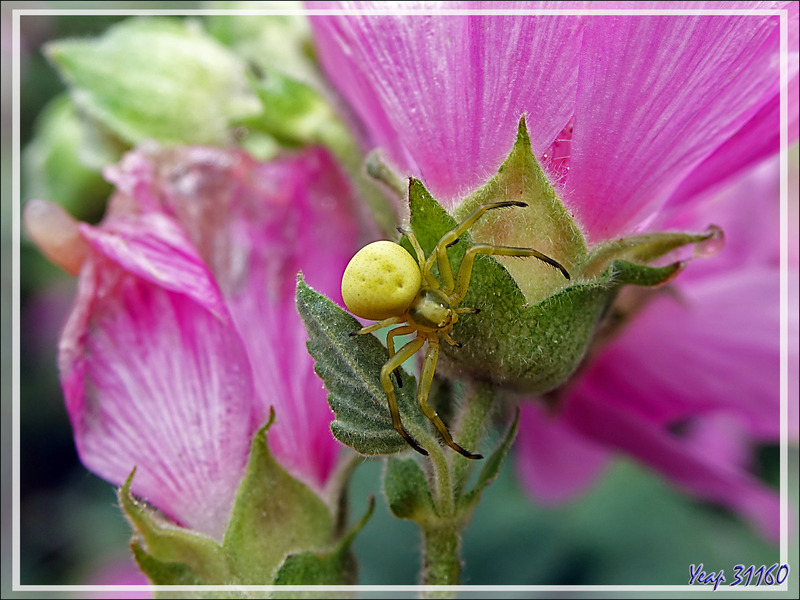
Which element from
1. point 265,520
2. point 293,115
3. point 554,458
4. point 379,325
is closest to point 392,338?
point 379,325

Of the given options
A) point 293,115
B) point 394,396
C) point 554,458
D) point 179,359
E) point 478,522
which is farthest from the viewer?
point 478,522

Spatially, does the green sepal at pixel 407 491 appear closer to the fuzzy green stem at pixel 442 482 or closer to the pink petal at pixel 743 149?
the fuzzy green stem at pixel 442 482

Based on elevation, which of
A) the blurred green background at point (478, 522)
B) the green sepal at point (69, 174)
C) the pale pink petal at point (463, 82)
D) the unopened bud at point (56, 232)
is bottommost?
the blurred green background at point (478, 522)

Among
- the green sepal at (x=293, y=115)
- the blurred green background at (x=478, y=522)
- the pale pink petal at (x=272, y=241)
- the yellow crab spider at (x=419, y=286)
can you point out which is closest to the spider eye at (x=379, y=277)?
the yellow crab spider at (x=419, y=286)

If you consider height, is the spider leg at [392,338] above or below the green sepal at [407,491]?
above

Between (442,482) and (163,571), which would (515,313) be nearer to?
(442,482)

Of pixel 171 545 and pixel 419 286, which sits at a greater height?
pixel 419 286

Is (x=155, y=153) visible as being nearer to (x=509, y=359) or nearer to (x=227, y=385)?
(x=227, y=385)

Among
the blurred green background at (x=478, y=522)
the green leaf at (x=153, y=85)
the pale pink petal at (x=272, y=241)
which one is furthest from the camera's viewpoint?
the blurred green background at (x=478, y=522)

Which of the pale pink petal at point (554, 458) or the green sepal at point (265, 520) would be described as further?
the pale pink petal at point (554, 458)
